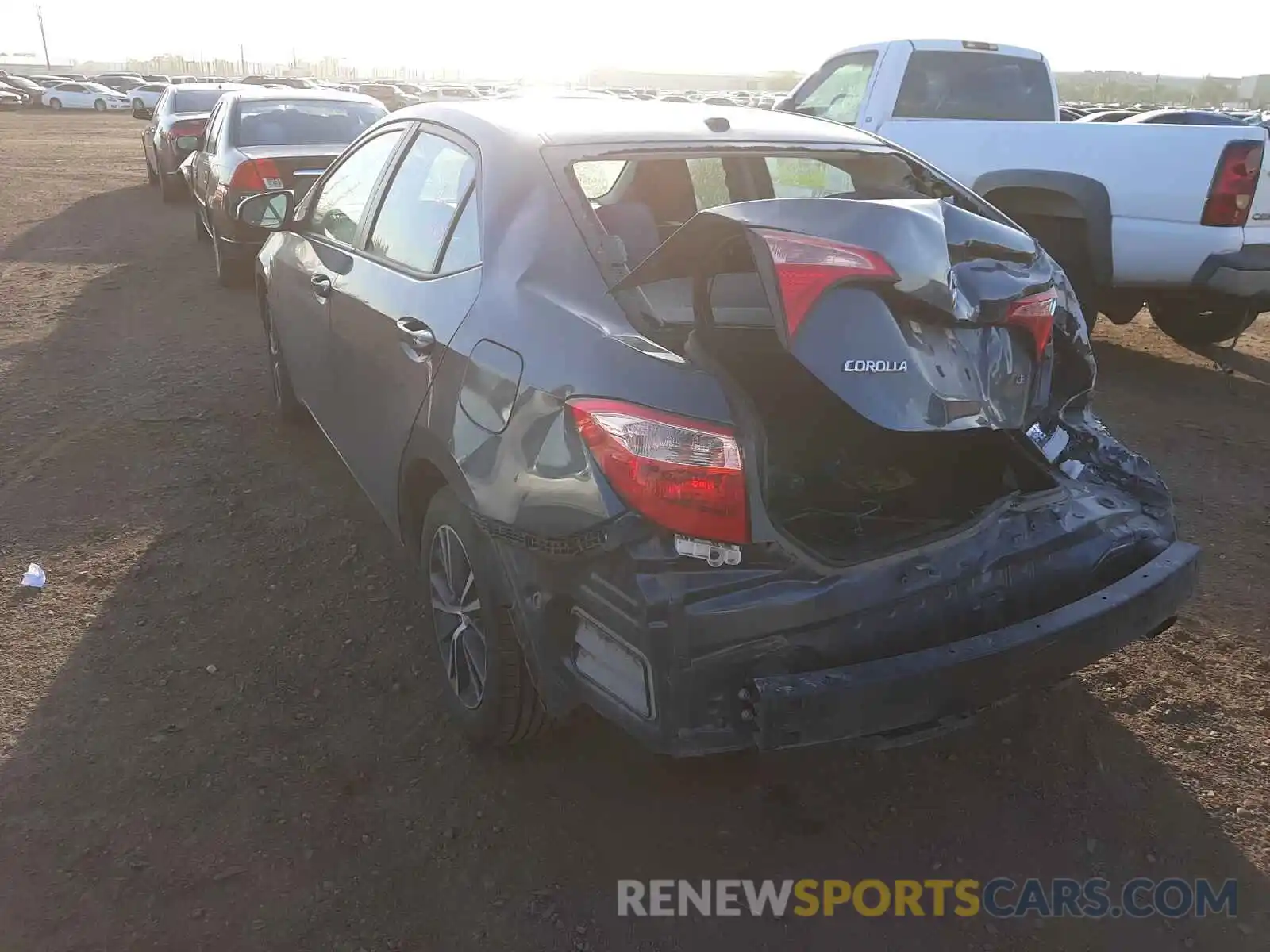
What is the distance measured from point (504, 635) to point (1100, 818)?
168 centimetres

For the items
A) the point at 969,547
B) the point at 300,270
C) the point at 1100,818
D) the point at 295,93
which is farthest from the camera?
the point at 295,93

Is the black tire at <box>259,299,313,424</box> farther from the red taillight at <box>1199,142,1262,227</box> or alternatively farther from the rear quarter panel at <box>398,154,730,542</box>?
the red taillight at <box>1199,142,1262,227</box>

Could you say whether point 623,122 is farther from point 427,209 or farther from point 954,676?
point 954,676

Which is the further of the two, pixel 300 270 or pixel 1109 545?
pixel 300 270

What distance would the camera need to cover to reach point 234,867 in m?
2.54

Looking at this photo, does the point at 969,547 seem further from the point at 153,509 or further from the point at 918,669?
the point at 153,509

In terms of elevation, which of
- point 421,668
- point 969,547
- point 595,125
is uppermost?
point 595,125

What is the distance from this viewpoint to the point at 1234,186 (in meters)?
5.52

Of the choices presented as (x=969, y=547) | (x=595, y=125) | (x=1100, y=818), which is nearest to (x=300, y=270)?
(x=595, y=125)

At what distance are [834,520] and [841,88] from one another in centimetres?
681

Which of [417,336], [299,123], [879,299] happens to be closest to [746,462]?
[879,299]

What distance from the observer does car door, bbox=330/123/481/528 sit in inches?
115

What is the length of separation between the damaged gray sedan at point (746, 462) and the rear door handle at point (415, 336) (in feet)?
0.03

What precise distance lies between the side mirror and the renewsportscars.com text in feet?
11.5
